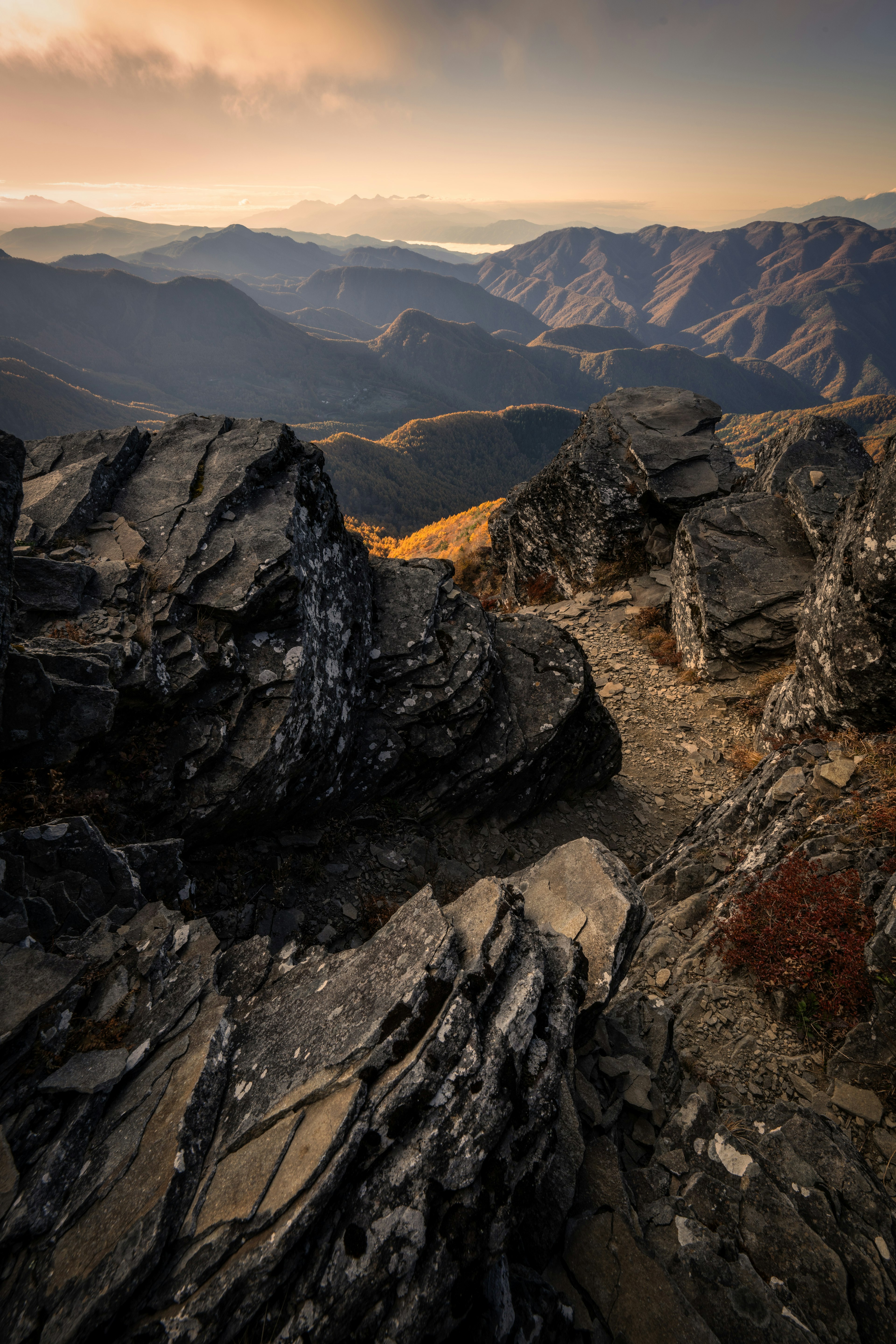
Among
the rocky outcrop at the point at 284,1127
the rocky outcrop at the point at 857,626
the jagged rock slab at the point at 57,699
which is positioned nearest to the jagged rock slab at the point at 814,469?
the rocky outcrop at the point at 857,626

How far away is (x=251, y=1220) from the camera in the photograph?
4691 mm

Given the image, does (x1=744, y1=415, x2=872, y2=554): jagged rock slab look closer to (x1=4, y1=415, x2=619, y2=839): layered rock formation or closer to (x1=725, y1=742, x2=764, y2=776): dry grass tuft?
(x1=725, y1=742, x2=764, y2=776): dry grass tuft

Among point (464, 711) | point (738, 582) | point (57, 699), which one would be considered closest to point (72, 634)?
point (57, 699)

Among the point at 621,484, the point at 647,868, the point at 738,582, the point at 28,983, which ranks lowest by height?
the point at 647,868

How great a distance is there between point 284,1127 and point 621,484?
26971mm

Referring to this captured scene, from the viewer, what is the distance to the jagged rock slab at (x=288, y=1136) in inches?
176

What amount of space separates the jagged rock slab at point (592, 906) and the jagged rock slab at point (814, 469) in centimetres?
1389

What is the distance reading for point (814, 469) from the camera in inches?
816

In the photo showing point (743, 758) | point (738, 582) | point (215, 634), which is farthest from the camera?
point (738, 582)

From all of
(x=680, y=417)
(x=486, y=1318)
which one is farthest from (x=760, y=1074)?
(x=680, y=417)

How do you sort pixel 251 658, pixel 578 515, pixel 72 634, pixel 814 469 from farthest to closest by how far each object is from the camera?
pixel 578 515
pixel 814 469
pixel 251 658
pixel 72 634

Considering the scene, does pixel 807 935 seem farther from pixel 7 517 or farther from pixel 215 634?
pixel 7 517

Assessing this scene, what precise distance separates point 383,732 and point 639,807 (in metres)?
8.47

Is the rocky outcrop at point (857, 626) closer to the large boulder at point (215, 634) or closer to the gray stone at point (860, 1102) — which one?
the gray stone at point (860, 1102)
